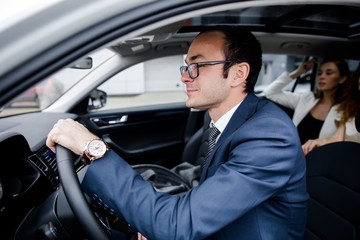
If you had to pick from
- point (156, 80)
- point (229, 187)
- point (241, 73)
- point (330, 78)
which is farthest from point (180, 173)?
point (156, 80)

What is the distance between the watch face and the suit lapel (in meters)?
0.39

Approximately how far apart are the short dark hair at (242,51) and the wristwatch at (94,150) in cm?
57

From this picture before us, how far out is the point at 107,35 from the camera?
2.10 feet

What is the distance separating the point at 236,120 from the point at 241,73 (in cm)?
24

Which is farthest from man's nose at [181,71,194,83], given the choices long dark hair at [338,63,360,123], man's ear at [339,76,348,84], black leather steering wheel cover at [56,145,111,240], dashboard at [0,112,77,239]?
man's ear at [339,76,348,84]

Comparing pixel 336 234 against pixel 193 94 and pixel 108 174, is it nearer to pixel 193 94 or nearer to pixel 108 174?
pixel 193 94

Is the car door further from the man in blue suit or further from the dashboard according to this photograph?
the man in blue suit

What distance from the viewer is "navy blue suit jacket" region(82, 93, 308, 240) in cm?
83

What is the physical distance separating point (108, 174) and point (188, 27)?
4.12 feet

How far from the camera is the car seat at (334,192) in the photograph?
1236 mm

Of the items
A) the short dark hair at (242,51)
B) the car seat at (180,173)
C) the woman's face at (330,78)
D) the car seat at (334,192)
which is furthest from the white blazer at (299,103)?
the short dark hair at (242,51)

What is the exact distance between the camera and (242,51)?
124cm

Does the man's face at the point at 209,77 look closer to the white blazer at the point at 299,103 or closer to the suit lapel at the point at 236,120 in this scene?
the suit lapel at the point at 236,120

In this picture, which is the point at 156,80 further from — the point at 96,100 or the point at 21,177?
the point at 21,177
